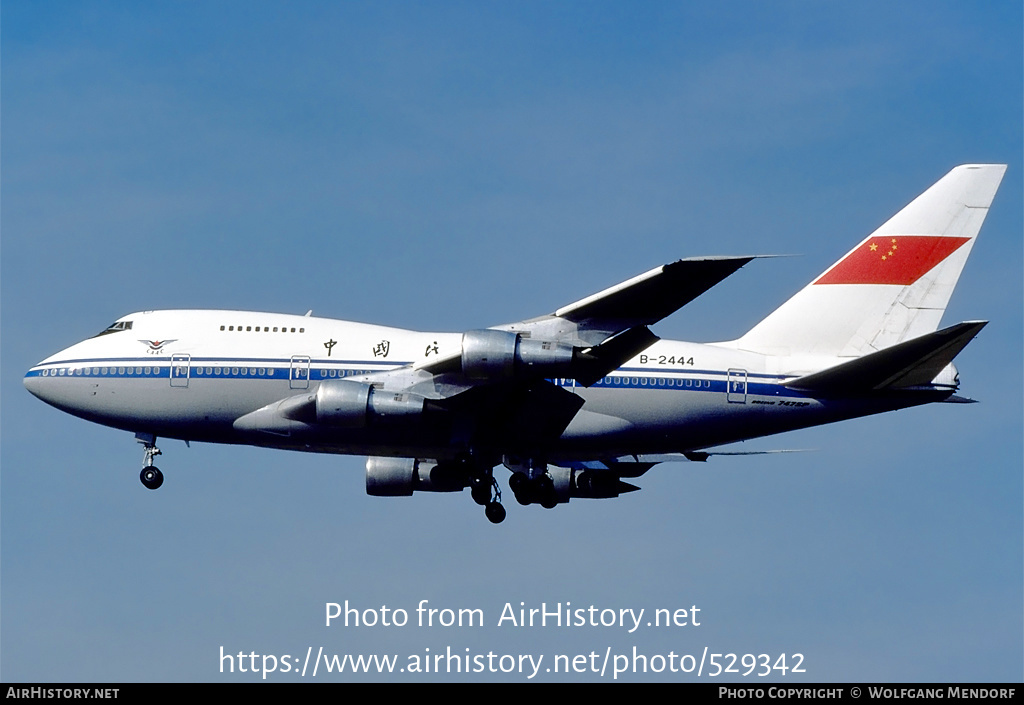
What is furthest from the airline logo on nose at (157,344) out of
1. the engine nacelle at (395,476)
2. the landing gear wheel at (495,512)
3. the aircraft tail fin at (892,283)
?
the aircraft tail fin at (892,283)

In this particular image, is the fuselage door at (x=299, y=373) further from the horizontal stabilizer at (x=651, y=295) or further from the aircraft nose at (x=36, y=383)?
the horizontal stabilizer at (x=651, y=295)

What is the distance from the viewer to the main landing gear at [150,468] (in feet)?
164

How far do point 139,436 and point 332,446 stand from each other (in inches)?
260

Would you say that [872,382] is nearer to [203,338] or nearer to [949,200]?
[949,200]

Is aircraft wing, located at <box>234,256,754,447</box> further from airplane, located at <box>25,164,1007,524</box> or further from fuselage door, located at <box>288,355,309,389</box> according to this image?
fuselage door, located at <box>288,355,309,389</box>

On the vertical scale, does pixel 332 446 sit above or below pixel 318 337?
below

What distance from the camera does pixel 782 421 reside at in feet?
157

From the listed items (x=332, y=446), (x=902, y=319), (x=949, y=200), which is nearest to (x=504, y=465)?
(x=332, y=446)

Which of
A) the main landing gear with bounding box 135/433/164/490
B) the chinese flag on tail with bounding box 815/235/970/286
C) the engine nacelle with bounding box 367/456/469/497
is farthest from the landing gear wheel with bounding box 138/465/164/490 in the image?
the chinese flag on tail with bounding box 815/235/970/286

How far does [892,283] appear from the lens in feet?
164

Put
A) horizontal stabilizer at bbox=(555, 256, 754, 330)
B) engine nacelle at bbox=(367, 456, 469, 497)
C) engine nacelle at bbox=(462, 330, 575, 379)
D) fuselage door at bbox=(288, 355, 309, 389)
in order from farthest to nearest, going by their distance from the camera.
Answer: engine nacelle at bbox=(367, 456, 469, 497), fuselage door at bbox=(288, 355, 309, 389), engine nacelle at bbox=(462, 330, 575, 379), horizontal stabilizer at bbox=(555, 256, 754, 330)

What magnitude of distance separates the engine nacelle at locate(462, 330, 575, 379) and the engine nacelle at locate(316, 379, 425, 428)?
286 centimetres

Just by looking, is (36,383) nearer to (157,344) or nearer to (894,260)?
(157,344)

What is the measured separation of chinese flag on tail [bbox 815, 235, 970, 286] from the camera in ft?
165
